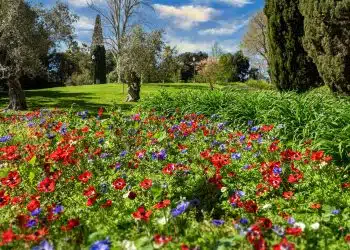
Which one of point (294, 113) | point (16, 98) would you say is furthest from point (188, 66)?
point (294, 113)

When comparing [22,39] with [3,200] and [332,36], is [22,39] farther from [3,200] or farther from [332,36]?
[3,200]

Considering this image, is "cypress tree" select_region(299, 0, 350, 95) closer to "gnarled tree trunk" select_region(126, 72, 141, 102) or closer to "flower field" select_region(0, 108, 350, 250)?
"flower field" select_region(0, 108, 350, 250)

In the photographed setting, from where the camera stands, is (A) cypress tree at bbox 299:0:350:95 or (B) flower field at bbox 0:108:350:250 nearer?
Answer: (B) flower field at bbox 0:108:350:250

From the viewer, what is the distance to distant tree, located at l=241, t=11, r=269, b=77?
46.8 m

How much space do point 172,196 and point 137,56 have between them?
756 inches

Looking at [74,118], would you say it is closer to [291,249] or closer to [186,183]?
[186,183]

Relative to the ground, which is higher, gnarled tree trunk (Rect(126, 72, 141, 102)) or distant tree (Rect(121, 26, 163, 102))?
distant tree (Rect(121, 26, 163, 102))

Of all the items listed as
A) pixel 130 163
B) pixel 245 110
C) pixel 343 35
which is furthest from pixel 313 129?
pixel 343 35

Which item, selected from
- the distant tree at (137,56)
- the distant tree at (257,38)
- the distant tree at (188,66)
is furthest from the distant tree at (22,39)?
the distant tree at (188,66)

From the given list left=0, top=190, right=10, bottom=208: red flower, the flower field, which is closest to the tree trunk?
the flower field

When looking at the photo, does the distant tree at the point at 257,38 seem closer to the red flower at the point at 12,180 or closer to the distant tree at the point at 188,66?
the distant tree at the point at 188,66

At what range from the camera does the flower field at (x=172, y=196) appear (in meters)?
→ 3.44

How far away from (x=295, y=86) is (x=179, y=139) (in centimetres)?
779

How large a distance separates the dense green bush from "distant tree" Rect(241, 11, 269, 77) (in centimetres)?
3588
